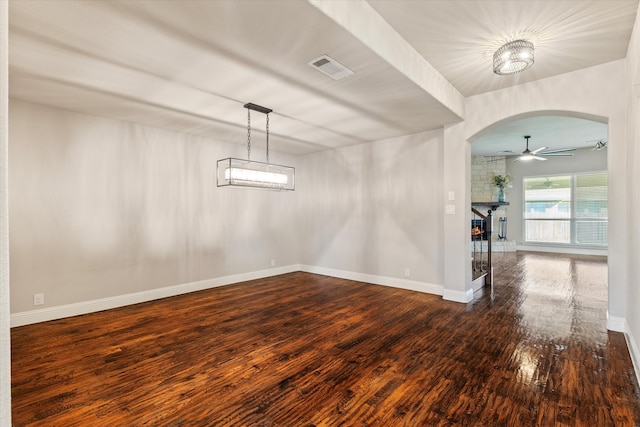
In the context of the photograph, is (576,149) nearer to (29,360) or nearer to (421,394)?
(421,394)

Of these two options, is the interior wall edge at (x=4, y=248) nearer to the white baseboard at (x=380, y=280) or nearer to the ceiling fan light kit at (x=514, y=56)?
the ceiling fan light kit at (x=514, y=56)

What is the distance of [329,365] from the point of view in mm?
2615

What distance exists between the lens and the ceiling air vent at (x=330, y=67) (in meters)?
2.71

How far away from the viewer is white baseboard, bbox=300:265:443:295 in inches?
195

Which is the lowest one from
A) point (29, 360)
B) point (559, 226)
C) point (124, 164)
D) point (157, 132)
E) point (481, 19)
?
point (29, 360)

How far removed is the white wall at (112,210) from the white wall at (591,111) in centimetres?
402

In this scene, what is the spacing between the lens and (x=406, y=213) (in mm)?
5312

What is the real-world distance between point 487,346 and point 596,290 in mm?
3497

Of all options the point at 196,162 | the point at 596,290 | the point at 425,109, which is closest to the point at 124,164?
the point at 196,162

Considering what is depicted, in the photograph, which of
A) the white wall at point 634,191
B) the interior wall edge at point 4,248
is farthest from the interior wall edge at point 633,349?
the interior wall edge at point 4,248

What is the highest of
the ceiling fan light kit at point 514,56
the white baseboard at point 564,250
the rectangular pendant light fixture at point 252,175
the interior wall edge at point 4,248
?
the ceiling fan light kit at point 514,56

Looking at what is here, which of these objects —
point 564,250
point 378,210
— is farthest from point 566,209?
point 378,210

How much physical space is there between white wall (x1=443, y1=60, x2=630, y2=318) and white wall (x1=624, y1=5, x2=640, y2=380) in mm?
169

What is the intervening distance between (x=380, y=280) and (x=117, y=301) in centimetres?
417
